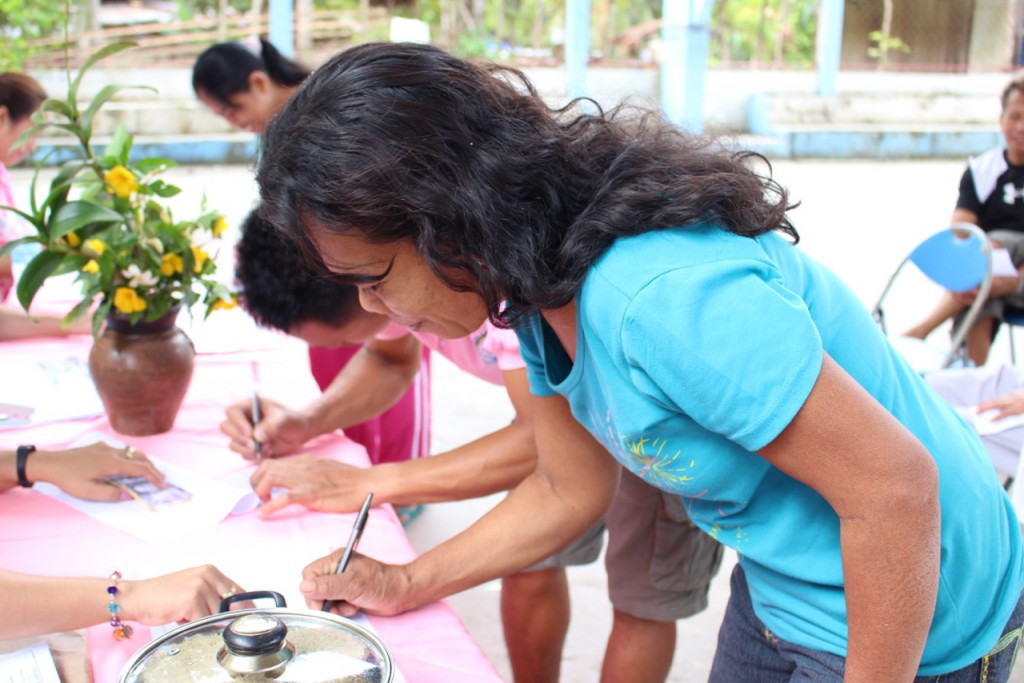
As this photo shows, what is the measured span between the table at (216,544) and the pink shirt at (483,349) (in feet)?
0.76

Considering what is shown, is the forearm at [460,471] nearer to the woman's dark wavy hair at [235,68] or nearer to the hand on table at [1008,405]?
the hand on table at [1008,405]

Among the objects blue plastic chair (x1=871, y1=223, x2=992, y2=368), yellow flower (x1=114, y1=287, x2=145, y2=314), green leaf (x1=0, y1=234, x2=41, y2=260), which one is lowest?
blue plastic chair (x1=871, y1=223, x2=992, y2=368)

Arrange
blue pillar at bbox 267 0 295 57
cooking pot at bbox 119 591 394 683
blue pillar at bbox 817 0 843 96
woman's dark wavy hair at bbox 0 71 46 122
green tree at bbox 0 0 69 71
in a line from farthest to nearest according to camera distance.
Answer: blue pillar at bbox 817 0 843 96
green tree at bbox 0 0 69 71
blue pillar at bbox 267 0 295 57
woman's dark wavy hair at bbox 0 71 46 122
cooking pot at bbox 119 591 394 683

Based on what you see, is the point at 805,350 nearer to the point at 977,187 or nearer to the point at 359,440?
the point at 359,440

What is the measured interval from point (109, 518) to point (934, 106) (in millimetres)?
13198

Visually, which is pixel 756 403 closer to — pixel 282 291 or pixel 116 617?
pixel 116 617

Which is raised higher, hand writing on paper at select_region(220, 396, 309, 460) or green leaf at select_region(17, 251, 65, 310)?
green leaf at select_region(17, 251, 65, 310)

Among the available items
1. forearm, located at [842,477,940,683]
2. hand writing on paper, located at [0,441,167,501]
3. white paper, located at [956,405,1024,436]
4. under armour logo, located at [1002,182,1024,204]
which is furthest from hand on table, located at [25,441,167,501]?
under armour logo, located at [1002,182,1024,204]

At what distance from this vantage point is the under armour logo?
3.96 metres

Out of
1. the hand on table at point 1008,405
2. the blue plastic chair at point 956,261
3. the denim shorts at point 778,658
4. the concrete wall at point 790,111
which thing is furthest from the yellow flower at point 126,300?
the concrete wall at point 790,111

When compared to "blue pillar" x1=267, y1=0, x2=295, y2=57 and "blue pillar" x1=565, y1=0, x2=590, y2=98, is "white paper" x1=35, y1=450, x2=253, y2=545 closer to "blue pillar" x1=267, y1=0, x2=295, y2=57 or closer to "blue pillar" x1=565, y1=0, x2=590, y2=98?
"blue pillar" x1=267, y1=0, x2=295, y2=57

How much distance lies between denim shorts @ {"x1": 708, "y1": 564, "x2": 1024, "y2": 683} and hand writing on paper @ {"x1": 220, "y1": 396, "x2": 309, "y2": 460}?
78 cm

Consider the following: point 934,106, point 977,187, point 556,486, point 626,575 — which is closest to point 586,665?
point 626,575

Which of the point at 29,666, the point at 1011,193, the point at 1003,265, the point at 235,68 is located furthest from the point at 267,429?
the point at 1011,193
